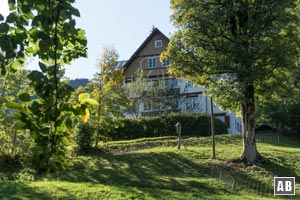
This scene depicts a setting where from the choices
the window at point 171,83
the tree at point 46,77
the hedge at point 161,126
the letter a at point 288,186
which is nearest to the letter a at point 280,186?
the letter a at point 288,186

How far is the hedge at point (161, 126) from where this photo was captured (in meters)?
31.8

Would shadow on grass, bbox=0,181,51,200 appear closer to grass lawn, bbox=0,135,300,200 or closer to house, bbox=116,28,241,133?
grass lawn, bbox=0,135,300,200

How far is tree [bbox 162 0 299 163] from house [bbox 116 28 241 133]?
2200 centimetres

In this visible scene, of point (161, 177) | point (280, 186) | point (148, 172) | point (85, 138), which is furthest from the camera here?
point (85, 138)

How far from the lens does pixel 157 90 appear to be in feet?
138

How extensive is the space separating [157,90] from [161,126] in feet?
34.5

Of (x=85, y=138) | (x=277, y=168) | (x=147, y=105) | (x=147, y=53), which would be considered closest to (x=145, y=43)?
(x=147, y=53)

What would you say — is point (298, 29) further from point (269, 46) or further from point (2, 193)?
point (2, 193)

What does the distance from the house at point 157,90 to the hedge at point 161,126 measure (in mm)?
7725

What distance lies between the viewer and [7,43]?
254 cm

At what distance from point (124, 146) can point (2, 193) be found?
45.3 feet

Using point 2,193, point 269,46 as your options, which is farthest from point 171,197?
point 269,46

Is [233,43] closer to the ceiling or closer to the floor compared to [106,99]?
closer to the ceiling

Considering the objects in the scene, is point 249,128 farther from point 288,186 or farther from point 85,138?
point 85,138
